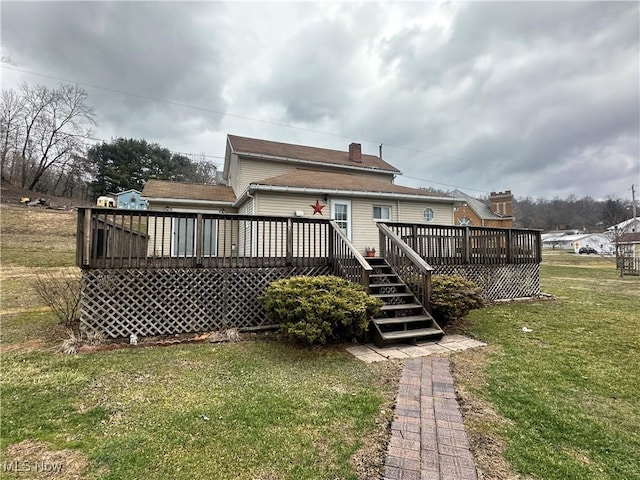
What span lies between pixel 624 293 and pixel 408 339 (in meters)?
9.57

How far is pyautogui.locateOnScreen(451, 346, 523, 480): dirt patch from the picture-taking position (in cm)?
205

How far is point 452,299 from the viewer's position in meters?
5.36

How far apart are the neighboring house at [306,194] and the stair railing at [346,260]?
4235 mm

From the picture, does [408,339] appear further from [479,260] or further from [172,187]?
[172,187]

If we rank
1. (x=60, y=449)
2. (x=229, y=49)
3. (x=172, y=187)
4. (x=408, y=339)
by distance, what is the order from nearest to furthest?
(x=60, y=449), (x=408, y=339), (x=229, y=49), (x=172, y=187)

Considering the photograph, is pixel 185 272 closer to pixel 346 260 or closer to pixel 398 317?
pixel 346 260

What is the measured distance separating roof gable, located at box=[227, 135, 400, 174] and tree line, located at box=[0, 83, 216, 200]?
2034 cm

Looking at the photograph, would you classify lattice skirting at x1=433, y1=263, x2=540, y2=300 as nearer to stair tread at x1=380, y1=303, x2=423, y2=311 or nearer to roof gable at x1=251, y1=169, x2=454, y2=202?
stair tread at x1=380, y1=303, x2=423, y2=311

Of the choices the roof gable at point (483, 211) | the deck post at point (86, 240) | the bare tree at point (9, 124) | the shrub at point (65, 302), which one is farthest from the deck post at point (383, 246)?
the bare tree at point (9, 124)

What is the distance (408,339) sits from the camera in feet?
15.9

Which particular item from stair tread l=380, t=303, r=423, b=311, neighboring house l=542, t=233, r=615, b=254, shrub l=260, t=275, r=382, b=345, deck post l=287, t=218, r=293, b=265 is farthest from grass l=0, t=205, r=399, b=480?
neighboring house l=542, t=233, r=615, b=254

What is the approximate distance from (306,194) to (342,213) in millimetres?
1506

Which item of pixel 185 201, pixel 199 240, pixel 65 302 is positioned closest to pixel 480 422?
pixel 199 240

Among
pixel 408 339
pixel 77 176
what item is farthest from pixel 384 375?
pixel 77 176
